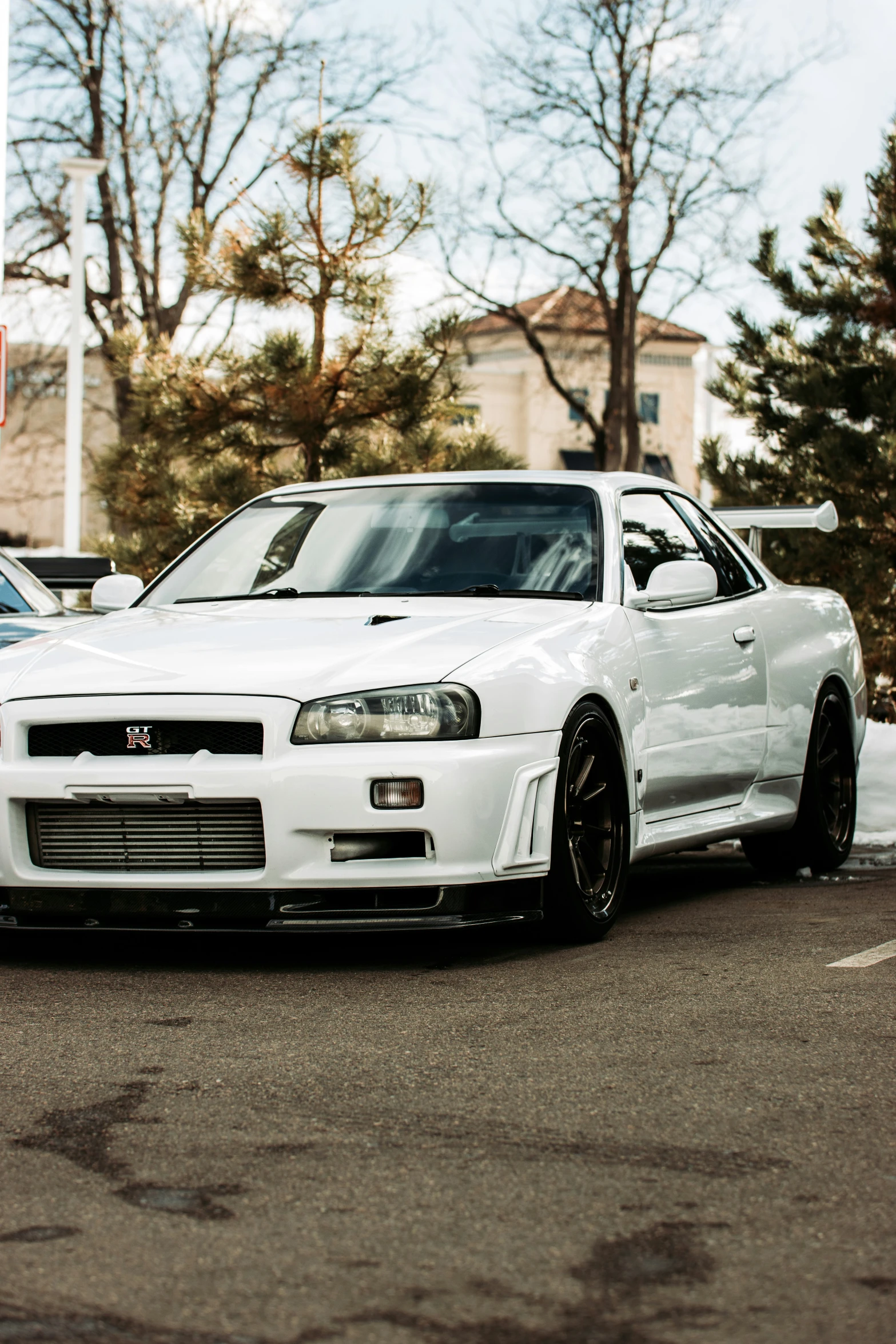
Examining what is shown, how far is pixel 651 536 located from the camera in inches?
266

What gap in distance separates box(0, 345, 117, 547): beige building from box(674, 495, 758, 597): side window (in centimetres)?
1270

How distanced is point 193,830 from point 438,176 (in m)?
11.8

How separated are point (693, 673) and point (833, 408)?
10.5 m

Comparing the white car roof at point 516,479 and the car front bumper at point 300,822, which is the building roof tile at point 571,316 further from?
the car front bumper at point 300,822

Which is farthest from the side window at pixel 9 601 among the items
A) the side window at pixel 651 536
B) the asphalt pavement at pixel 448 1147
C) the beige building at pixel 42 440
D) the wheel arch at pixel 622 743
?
the beige building at pixel 42 440

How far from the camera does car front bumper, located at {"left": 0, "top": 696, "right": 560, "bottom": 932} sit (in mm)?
4988

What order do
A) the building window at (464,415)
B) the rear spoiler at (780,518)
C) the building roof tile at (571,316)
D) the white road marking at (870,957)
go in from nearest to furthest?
the white road marking at (870,957), the rear spoiler at (780,518), the building window at (464,415), the building roof tile at (571,316)

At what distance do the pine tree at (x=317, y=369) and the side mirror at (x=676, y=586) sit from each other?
A: 10.1 meters

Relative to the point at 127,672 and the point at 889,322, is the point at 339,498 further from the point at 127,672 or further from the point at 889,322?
the point at 889,322

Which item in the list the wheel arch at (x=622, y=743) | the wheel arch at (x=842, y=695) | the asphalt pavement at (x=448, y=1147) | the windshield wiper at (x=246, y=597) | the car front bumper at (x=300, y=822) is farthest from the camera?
the wheel arch at (x=842, y=695)

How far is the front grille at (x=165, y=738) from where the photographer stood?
16.7 feet

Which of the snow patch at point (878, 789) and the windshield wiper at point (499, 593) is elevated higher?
the windshield wiper at point (499, 593)

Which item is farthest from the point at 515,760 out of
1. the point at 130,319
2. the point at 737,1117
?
the point at 130,319

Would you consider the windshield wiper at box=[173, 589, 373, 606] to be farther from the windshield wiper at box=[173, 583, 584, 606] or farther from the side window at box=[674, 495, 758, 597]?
the side window at box=[674, 495, 758, 597]
